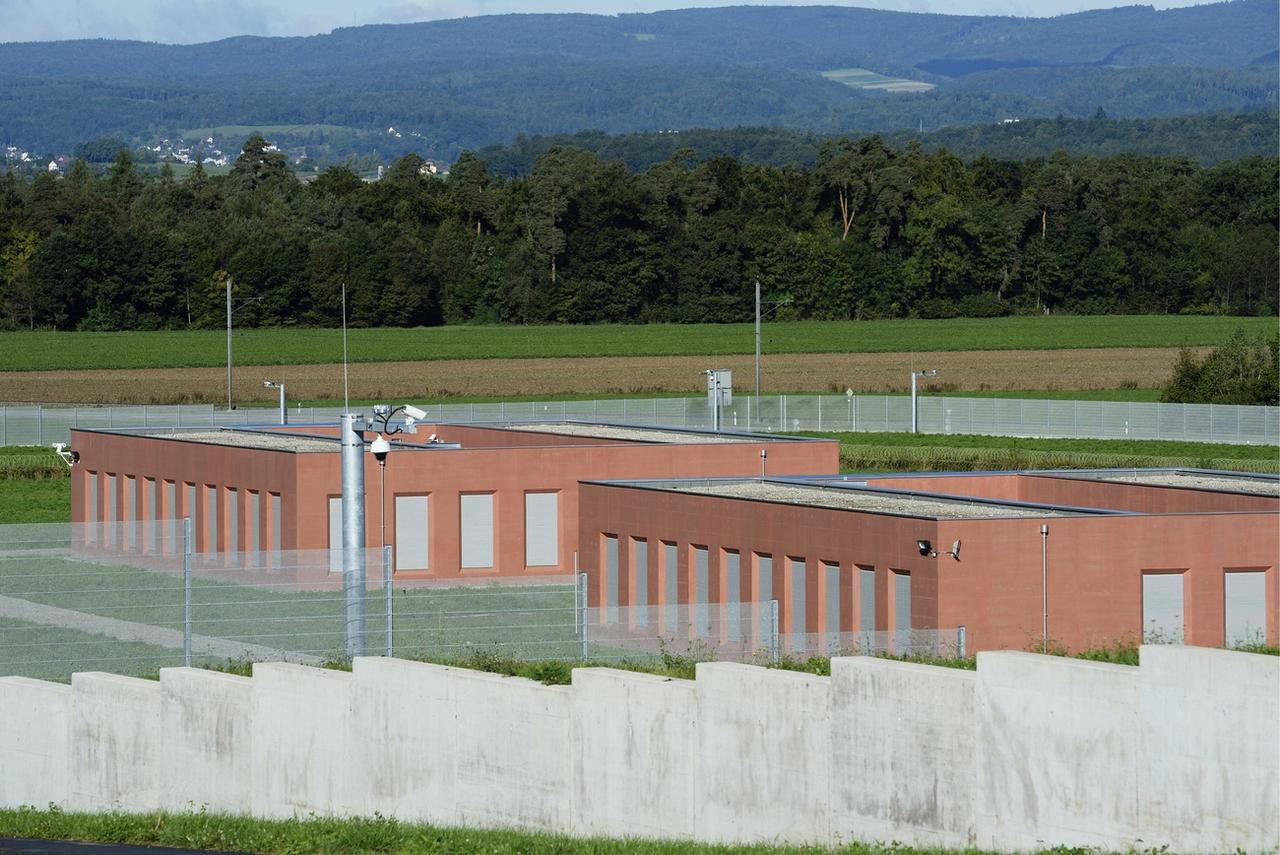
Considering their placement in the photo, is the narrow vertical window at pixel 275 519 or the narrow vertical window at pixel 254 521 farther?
the narrow vertical window at pixel 254 521

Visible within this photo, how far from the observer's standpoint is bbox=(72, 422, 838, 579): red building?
4772cm

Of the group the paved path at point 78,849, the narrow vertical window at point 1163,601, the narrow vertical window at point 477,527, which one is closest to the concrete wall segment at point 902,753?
the paved path at point 78,849

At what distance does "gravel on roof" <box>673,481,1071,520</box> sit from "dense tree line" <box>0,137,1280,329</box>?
360 feet

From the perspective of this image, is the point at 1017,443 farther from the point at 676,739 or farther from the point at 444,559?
the point at 676,739

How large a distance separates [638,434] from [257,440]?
9.73 meters

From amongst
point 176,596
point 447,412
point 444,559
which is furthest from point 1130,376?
point 176,596

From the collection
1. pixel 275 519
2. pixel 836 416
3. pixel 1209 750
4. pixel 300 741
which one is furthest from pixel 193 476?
pixel 836 416

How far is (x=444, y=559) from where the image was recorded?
158ft

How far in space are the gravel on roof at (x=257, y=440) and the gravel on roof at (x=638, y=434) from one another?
640 centimetres

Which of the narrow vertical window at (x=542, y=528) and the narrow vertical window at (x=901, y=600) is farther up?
the narrow vertical window at (x=901, y=600)

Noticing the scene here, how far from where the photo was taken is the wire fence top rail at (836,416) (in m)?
86.8

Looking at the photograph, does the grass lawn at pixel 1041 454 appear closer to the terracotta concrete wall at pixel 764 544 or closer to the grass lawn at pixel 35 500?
the grass lawn at pixel 35 500

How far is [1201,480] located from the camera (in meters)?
43.2

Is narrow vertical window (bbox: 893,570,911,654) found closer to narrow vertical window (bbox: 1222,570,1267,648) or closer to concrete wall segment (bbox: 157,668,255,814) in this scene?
narrow vertical window (bbox: 1222,570,1267,648)
